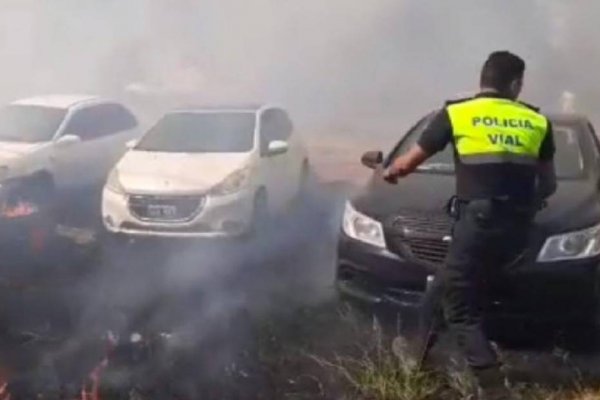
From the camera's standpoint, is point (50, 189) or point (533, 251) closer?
point (533, 251)

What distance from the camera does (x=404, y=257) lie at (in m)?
6.12

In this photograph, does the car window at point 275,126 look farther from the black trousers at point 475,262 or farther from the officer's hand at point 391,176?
the black trousers at point 475,262

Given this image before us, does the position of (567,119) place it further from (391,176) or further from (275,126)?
(275,126)

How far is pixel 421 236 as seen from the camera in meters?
6.11

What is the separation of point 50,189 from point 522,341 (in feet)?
19.2

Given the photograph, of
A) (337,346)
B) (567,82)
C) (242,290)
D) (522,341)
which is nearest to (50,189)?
(242,290)

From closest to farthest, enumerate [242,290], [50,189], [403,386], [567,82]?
[403,386], [242,290], [50,189], [567,82]

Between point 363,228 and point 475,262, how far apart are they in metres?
1.31

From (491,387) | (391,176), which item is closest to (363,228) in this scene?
(391,176)

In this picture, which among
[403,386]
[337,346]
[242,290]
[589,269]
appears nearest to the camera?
[403,386]

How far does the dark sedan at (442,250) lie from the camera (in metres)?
5.84

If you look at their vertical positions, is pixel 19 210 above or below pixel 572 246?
below

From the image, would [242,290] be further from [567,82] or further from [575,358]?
[567,82]

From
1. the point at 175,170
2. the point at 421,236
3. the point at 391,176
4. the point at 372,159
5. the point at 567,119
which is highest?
the point at 391,176
